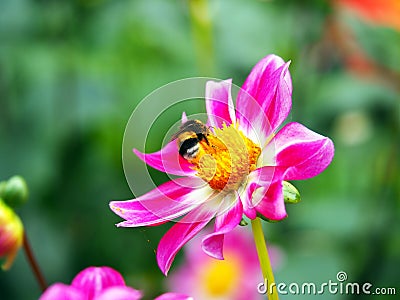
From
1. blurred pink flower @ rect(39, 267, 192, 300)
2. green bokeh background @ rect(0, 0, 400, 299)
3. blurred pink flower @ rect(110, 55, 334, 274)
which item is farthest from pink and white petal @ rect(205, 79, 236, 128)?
green bokeh background @ rect(0, 0, 400, 299)

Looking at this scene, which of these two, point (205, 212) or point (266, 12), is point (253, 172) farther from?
point (266, 12)

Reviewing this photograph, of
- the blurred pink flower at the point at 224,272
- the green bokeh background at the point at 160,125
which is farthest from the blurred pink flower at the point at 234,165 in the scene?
the blurred pink flower at the point at 224,272

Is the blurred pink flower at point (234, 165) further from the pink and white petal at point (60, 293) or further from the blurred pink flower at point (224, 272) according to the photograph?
the blurred pink flower at point (224, 272)

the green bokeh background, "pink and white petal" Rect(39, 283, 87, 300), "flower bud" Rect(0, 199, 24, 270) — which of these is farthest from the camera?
the green bokeh background

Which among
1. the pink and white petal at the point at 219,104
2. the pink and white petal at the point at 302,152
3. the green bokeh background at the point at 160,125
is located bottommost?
the green bokeh background at the point at 160,125

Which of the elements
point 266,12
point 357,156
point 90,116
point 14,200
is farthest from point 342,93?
point 14,200

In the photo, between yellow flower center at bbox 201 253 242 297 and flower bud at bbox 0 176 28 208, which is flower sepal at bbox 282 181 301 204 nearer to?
flower bud at bbox 0 176 28 208

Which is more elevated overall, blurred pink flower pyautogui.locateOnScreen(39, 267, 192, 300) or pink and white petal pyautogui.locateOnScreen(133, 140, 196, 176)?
pink and white petal pyautogui.locateOnScreen(133, 140, 196, 176)

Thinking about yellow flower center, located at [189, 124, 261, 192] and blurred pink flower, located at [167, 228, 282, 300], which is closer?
yellow flower center, located at [189, 124, 261, 192]
